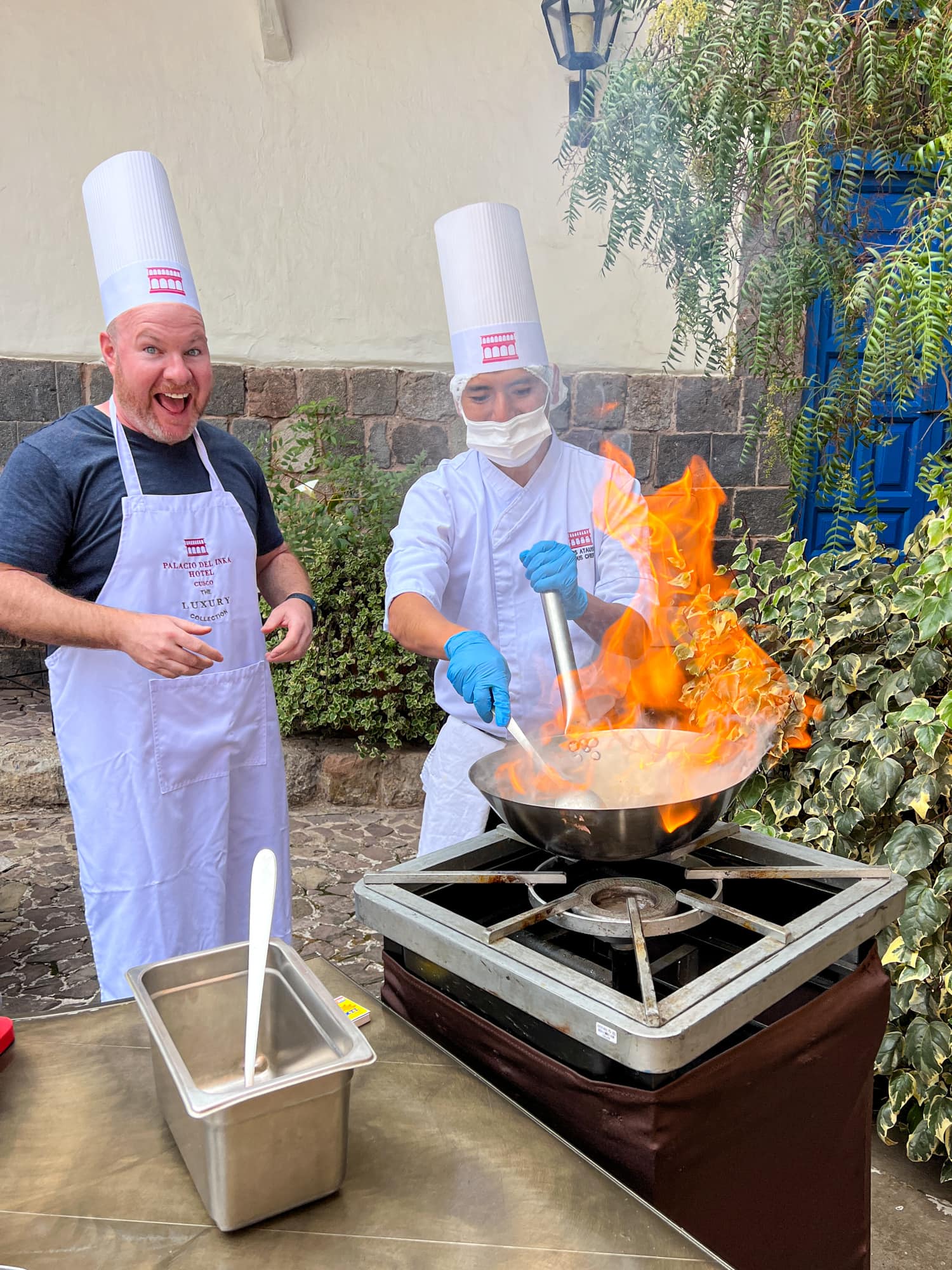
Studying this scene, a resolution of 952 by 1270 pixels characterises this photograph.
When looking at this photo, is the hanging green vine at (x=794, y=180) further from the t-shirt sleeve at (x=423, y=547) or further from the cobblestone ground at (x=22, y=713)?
the cobblestone ground at (x=22, y=713)

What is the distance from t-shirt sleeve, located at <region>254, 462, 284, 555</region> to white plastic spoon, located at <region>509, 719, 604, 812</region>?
1.33 metres

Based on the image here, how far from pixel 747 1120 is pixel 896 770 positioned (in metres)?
1.43

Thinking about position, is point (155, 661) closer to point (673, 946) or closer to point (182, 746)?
point (182, 746)

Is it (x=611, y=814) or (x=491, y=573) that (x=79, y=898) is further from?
(x=611, y=814)

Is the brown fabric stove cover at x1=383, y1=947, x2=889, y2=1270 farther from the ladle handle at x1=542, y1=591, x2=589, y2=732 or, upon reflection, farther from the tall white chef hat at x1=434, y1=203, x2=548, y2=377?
the tall white chef hat at x1=434, y1=203, x2=548, y2=377

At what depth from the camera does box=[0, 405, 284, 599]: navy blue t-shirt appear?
2.23 m

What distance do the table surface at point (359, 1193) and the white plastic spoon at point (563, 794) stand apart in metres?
0.40

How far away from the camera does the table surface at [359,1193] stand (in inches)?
36.2

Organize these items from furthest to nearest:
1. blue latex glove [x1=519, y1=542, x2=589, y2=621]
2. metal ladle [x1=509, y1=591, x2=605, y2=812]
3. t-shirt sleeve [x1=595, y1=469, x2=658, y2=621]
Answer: t-shirt sleeve [x1=595, y1=469, x2=658, y2=621]
blue latex glove [x1=519, y1=542, x2=589, y2=621]
metal ladle [x1=509, y1=591, x2=605, y2=812]

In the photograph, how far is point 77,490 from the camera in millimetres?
2314

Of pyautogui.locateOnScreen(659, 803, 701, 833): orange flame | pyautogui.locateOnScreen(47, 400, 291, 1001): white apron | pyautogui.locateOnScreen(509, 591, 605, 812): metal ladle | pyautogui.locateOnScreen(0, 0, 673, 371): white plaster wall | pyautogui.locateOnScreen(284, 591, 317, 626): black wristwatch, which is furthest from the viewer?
pyautogui.locateOnScreen(0, 0, 673, 371): white plaster wall

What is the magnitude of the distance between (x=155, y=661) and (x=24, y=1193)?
4.18 ft

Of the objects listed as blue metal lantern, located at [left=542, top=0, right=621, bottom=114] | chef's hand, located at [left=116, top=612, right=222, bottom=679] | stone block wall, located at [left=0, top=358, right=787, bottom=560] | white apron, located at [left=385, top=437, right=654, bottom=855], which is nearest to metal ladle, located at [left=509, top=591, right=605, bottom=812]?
white apron, located at [left=385, top=437, right=654, bottom=855]

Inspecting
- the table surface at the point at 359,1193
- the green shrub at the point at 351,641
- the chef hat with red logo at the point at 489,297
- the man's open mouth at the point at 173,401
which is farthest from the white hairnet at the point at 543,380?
the green shrub at the point at 351,641
